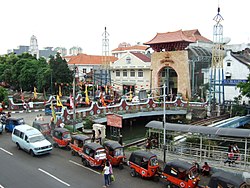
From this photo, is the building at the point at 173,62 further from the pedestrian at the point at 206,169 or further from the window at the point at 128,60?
the pedestrian at the point at 206,169

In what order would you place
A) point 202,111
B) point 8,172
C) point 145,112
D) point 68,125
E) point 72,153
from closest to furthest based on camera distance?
point 8,172
point 72,153
point 68,125
point 145,112
point 202,111

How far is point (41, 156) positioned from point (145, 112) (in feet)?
58.1

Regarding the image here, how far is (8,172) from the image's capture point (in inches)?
671

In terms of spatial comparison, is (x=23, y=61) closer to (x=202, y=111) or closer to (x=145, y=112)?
(x=145, y=112)

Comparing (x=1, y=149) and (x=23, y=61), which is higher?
(x=23, y=61)

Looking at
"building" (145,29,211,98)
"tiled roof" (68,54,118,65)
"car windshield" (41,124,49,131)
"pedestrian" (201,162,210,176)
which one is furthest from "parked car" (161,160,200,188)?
"tiled roof" (68,54,118,65)

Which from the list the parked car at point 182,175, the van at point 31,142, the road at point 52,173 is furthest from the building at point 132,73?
the parked car at point 182,175

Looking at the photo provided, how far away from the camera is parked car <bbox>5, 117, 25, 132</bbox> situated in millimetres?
26188

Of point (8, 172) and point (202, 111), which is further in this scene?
point (202, 111)

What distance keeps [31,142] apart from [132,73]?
3940 cm

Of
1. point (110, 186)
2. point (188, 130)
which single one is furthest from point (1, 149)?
point (188, 130)

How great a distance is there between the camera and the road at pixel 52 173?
15.5 metres

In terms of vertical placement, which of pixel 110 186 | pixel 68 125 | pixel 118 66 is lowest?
pixel 110 186

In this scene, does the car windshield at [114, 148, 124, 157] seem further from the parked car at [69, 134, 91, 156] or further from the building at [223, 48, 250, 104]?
the building at [223, 48, 250, 104]
